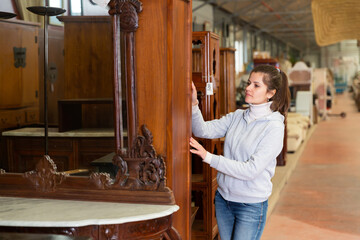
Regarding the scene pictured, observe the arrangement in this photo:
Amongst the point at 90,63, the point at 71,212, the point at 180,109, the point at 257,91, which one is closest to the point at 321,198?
the point at 257,91

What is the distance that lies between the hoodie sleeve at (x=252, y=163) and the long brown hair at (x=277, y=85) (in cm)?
22

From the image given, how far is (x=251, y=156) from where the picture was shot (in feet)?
8.80

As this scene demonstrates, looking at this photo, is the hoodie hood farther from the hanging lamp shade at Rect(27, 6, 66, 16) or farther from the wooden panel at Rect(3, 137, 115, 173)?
the hanging lamp shade at Rect(27, 6, 66, 16)

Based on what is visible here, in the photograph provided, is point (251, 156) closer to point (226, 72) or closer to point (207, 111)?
point (207, 111)

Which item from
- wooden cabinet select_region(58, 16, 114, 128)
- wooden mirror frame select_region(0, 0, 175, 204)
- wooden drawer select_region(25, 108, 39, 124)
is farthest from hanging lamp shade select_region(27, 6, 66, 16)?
wooden drawer select_region(25, 108, 39, 124)

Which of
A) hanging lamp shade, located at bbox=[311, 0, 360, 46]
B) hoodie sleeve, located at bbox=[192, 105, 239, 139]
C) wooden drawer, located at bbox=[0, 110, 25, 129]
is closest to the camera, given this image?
hanging lamp shade, located at bbox=[311, 0, 360, 46]

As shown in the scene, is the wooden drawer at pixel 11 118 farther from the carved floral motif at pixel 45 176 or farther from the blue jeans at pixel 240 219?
the blue jeans at pixel 240 219

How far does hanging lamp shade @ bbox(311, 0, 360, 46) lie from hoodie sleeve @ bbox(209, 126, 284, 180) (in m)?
0.62

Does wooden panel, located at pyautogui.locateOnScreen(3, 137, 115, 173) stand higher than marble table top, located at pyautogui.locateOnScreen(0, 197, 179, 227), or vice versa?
wooden panel, located at pyautogui.locateOnScreen(3, 137, 115, 173)

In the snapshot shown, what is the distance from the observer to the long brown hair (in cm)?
278

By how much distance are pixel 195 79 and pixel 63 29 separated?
67.3 inches

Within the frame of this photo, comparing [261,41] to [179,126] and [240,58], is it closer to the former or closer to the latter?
[240,58]

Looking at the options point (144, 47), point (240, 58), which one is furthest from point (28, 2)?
point (240, 58)

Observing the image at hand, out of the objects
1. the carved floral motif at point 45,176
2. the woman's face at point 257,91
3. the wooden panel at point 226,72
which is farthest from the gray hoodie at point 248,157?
the wooden panel at point 226,72
